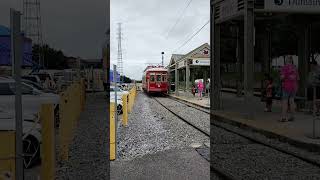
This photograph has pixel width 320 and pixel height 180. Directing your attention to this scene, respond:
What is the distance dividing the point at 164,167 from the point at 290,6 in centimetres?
818

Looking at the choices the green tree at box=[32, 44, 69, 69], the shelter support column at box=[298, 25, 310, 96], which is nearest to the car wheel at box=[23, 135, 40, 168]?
the green tree at box=[32, 44, 69, 69]

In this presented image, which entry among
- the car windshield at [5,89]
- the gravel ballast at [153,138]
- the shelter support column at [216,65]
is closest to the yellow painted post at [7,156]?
the gravel ballast at [153,138]

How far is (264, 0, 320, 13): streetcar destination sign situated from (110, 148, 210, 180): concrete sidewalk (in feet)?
21.8

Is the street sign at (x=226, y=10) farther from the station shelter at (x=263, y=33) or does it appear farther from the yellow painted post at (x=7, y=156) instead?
the yellow painted post at (x=7, y=156)

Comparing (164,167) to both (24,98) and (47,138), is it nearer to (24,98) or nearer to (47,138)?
(47,138)

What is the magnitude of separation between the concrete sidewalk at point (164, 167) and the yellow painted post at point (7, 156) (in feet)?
9.25

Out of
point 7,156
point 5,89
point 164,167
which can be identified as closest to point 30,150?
point 164,167

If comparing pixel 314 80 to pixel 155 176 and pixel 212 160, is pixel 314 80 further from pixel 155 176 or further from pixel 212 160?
pixel 155 176

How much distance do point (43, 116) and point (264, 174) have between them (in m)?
3.78

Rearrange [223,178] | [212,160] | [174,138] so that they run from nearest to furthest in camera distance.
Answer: [223,178] < [212,160] < [174,138]

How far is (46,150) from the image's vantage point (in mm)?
4762

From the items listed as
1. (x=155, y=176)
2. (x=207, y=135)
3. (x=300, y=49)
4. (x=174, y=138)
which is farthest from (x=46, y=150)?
(x=300, y=49)

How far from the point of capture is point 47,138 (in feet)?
15.5

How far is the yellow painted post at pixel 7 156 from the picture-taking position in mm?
4059
